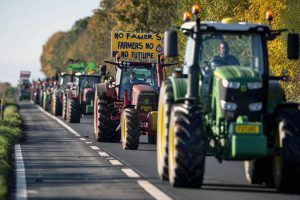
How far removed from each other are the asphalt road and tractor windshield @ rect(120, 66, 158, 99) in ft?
6.85

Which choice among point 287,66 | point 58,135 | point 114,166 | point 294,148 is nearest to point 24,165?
point 114,166

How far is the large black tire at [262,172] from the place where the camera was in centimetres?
1556

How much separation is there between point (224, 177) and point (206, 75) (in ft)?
6.32

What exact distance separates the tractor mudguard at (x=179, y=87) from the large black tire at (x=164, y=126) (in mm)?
92

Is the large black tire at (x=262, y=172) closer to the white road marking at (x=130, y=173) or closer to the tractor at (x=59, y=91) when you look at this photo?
the white road marking at (x=130, y=173)

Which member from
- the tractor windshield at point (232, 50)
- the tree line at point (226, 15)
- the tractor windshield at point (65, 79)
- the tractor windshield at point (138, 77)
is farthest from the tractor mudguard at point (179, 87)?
the tractor windshield at point (65, 79)

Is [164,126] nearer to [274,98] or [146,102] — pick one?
[274,98]

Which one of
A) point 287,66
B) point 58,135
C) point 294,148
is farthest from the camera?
point 287,66

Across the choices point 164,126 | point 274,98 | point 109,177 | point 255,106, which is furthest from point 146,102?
point 255,106

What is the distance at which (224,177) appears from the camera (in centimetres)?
1673

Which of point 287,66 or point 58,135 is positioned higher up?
point 287,66

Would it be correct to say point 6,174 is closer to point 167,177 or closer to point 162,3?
point 167,177

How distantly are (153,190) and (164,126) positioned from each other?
1.69 meters

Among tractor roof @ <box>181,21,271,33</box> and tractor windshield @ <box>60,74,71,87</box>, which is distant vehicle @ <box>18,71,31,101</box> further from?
tractor roof @ <box>181,21,271,33</box>
